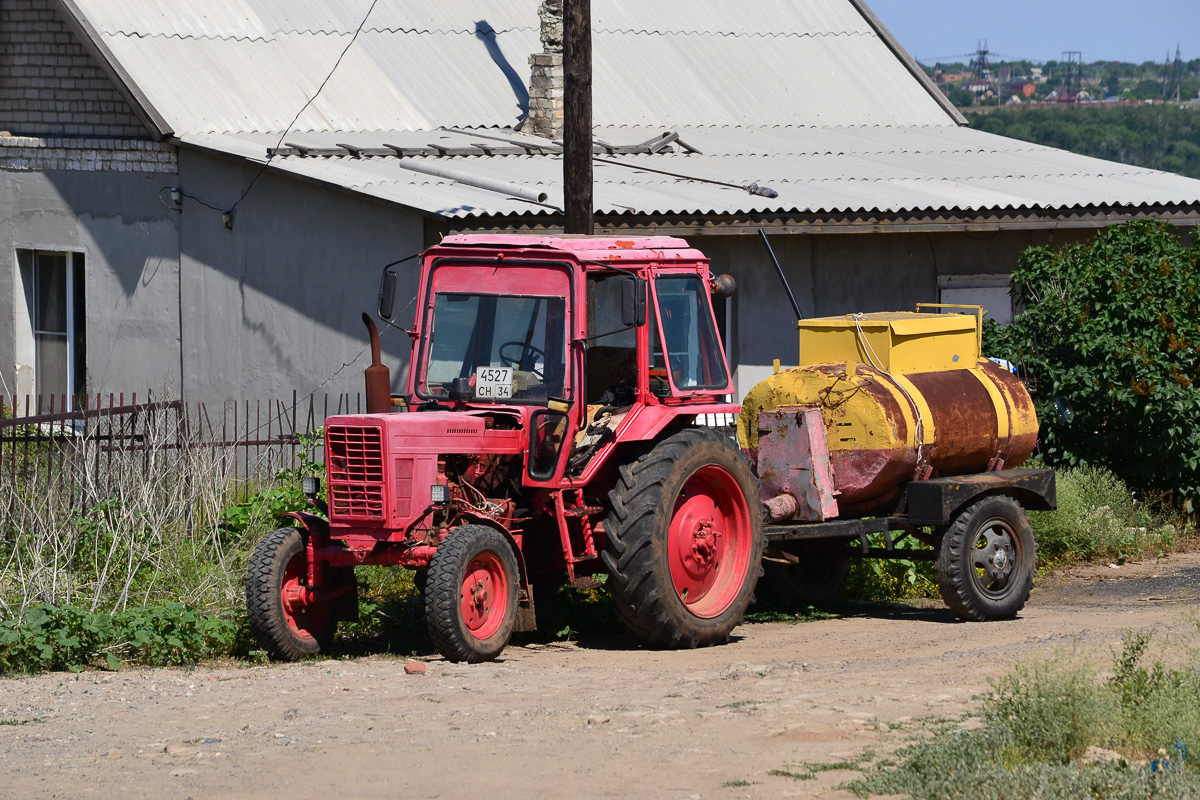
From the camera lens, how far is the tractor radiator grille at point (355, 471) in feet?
28.8

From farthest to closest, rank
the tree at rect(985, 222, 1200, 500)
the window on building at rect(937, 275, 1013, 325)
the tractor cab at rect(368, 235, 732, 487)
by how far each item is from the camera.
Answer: the window on building at rect(937, 275, 1013, 325) → the tree at rect(985, 222, 1200, 500) → the tractor cab at rect(368, 235, 732, 487)

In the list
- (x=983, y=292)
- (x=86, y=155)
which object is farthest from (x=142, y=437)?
(x=983, y=292)

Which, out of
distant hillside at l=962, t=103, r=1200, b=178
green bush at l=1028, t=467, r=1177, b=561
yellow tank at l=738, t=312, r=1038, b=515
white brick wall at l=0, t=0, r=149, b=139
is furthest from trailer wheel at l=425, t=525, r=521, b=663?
distant hillside at l=962, t=103, r=1200, b=178

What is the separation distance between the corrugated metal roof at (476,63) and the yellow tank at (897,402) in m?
7.11

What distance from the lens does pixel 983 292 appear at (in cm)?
1614

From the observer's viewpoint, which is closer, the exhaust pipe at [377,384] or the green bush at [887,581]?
the green bush at [887,581]

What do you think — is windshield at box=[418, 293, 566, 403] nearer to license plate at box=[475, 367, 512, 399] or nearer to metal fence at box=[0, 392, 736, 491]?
license plate at box=[475, 367, 512, 399]

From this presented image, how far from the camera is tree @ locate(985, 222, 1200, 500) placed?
45.3 feet

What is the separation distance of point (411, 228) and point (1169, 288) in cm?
655

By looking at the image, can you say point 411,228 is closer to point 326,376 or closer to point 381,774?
point 326,376

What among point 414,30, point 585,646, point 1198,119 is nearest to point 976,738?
point 585,646

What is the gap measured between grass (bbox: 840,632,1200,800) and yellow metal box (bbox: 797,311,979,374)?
11.8 feet

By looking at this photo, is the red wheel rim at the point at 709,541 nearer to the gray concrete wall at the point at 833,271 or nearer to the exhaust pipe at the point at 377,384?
the exhaust pipe at the point at 377,384

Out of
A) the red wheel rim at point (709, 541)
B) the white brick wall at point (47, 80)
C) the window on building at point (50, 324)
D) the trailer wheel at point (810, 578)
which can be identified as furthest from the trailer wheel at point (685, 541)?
the window on building at point (50, 324)
